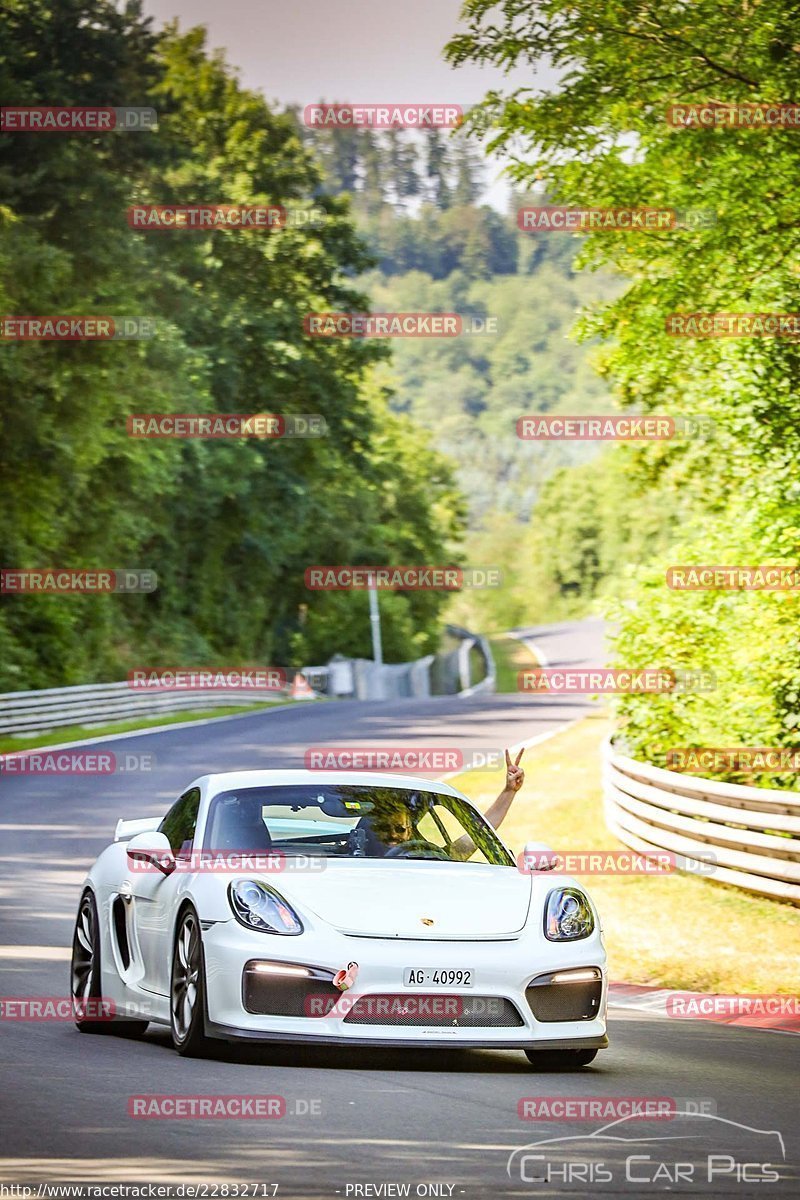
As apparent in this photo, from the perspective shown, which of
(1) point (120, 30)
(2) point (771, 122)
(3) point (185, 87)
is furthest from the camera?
(3) point (185, 87)

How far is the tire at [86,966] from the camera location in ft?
32.4

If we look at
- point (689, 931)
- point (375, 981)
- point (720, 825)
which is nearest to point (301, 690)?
point (720, 825)

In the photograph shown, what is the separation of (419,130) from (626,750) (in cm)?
1233

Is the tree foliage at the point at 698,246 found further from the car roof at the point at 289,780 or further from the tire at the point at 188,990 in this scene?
the tire at the point at 188,990

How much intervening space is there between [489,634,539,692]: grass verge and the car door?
75879 millimetres

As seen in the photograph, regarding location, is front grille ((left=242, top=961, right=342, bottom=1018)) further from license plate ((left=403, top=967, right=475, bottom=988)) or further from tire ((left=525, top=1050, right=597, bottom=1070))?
tire ((left=525, top=1050, right=597, bottom=1070))

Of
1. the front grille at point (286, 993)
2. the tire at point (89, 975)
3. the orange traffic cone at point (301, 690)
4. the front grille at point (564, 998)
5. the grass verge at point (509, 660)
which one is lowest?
the grass verge at point (509, 660)

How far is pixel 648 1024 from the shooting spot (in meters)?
11.1

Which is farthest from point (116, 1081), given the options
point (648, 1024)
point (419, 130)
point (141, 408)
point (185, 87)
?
point (185, 87)

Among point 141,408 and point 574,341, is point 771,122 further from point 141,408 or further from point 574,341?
point 141,408

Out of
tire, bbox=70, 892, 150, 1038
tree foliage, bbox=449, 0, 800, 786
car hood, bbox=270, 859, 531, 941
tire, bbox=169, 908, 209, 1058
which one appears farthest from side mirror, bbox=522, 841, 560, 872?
tree foliage, bbox=449, 0, 800, 786

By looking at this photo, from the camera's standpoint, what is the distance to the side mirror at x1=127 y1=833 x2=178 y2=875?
8961 mm

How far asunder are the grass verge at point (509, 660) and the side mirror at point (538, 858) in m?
76.3

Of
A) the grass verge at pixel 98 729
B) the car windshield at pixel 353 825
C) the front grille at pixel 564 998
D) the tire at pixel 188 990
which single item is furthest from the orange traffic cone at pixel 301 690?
the front grille at pixel 564 998
